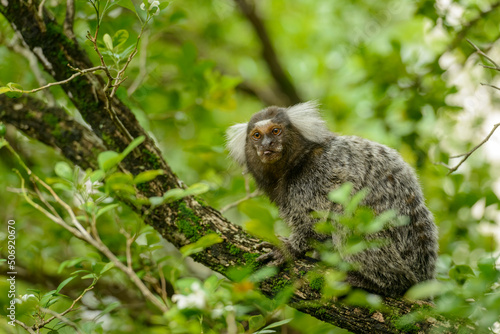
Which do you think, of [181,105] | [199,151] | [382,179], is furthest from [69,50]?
[382,179]

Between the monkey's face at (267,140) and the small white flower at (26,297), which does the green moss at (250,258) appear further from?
the small white flower at (26,297)

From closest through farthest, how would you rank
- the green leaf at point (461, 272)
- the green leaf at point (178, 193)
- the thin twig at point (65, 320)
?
the green leaf at point (178, 193)
the thin twig at point (65, 320)
the green leaf at point (461, 272)

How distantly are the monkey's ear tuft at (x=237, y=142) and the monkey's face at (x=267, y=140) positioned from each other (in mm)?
327

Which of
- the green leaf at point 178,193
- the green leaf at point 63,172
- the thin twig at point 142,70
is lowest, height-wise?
the green leaf at point 178,193

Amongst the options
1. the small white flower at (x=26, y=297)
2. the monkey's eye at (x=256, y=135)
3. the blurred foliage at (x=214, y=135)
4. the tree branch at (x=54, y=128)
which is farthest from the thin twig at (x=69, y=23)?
the small white flower at (x=26, y=297)

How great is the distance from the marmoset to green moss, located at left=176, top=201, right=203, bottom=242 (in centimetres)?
45

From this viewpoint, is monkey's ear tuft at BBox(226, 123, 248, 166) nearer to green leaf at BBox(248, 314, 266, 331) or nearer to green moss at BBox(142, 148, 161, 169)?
green moss at BBox(142, 148, 161, 169)

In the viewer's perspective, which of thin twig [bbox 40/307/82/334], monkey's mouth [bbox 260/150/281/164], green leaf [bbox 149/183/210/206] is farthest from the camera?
monkey's mouth [bbox 260/150/281/164]

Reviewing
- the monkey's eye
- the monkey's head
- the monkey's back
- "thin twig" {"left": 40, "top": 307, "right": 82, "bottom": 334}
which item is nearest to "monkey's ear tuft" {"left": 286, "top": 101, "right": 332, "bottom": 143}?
the monkey's head

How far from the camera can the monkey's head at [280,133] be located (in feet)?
11.3

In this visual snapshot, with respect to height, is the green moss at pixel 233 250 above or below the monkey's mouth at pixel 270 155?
below

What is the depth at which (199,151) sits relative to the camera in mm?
3568

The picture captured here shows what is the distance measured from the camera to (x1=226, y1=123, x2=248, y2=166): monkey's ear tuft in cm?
396

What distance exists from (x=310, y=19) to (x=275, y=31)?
63cm
